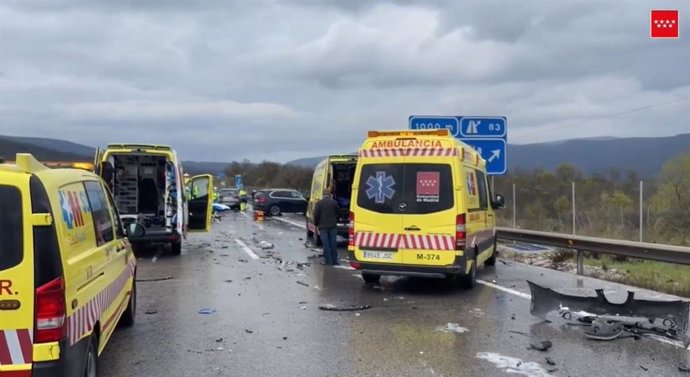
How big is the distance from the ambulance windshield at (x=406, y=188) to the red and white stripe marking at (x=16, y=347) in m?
6.92

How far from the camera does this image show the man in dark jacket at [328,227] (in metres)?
14.3

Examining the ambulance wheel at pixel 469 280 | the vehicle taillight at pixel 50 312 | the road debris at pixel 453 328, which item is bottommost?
the road debris at pixel 453 328

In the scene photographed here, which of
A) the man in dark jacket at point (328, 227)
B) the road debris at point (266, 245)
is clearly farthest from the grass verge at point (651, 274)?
the road debris at point (266, 245)

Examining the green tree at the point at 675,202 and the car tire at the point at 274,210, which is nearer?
the green tree at the point at 675,202

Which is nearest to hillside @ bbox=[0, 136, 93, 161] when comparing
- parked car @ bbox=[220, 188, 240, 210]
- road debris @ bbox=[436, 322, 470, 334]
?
road debris @ bbox=[436, 322, 470, 334]

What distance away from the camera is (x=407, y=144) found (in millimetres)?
10406

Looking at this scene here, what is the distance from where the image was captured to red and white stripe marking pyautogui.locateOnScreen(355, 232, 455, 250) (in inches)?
391

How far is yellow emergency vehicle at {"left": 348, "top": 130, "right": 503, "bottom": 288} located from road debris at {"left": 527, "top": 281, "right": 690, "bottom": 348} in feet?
6.00

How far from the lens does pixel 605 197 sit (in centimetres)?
2470

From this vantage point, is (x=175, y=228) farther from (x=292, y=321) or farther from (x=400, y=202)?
(x=292, y=321)

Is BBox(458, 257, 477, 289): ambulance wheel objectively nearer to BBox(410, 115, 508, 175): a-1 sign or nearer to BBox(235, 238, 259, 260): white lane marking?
BBox(235, 238, 259, 260): white lane marking

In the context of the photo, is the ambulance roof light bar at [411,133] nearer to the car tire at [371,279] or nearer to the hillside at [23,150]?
the car tire at [371,279]

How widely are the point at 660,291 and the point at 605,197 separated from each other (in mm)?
14882

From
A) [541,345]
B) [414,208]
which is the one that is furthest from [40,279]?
[414,208]
